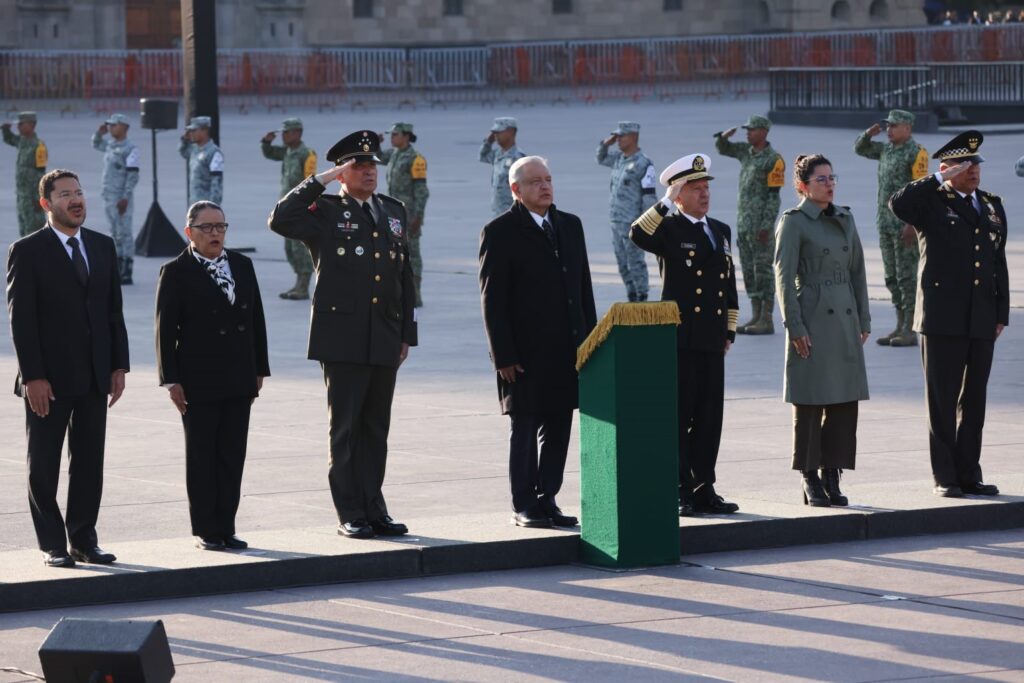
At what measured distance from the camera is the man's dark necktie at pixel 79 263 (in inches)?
333

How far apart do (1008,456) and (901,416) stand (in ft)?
5.32

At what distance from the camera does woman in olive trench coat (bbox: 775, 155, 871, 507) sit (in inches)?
381

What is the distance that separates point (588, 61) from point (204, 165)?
38381 mm

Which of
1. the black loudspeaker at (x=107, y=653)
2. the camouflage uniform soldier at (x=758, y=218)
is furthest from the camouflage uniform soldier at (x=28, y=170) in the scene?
the black loudspeaker at (x=107, y=653)

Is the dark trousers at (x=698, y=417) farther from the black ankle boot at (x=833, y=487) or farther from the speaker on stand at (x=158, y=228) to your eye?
the speaker on stand at (x=158, y=228)

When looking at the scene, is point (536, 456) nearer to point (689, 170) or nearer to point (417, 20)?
point (689, 170)

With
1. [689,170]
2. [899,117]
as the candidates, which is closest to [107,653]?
[689,170]

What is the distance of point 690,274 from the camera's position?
9.58 metres

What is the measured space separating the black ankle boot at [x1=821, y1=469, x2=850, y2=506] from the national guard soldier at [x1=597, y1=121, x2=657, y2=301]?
29.2ft

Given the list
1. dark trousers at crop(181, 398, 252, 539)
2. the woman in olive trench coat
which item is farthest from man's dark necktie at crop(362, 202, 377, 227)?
the woman in olive trench coat

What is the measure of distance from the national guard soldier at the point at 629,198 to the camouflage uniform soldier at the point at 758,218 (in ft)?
4.00

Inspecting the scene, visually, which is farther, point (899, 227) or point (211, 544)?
point (899, 227)

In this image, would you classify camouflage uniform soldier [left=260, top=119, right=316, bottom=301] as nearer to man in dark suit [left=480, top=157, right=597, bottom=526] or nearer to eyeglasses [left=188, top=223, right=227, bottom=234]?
man in dark suit [left=480, top=157, right=597, bottom=526]

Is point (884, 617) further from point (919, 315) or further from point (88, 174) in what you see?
point (88, 174)
